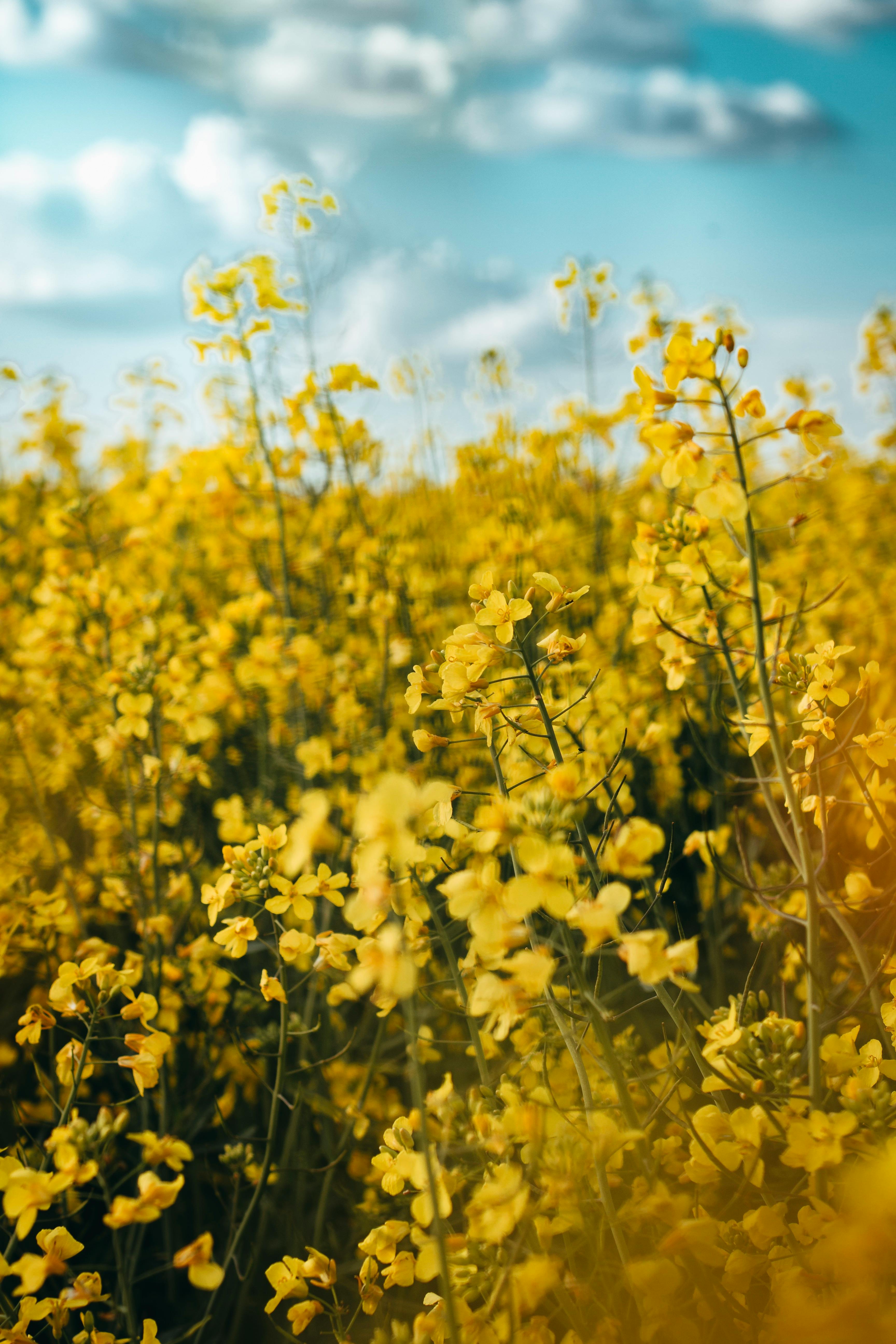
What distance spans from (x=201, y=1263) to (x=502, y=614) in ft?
3.91

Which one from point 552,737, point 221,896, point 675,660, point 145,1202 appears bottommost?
point 145,1202

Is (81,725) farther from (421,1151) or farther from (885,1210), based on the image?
(885,1210)

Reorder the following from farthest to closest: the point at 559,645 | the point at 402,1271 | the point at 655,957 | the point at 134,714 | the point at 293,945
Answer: the point at 134,714, the point at 559,645, the point at 293,945, the point at 402,1271, the point at 655,957

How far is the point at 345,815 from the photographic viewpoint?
298 cm

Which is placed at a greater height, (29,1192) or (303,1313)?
(29,1192)

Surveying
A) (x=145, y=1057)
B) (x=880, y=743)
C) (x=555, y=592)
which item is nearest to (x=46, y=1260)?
(x=145, y=1057)

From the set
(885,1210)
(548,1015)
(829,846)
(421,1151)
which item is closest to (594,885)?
(548,1015)

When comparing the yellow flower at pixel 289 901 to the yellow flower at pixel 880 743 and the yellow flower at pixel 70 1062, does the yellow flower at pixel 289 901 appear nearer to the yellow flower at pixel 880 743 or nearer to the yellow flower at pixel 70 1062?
the yellow flower at pixel 70 1062

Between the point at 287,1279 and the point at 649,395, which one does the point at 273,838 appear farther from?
the point at 649,395

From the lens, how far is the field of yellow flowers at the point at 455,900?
1090mm

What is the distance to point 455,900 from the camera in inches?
37.7

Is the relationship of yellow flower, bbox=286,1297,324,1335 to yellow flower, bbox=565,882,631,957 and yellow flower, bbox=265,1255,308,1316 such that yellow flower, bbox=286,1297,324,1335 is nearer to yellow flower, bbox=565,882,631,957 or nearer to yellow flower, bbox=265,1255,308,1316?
yellow flower, bbox=265,1255,308,1316

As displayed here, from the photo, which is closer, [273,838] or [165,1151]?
[165,1151]

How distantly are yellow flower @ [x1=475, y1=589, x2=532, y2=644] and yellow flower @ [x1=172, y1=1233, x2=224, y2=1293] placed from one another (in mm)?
1075
